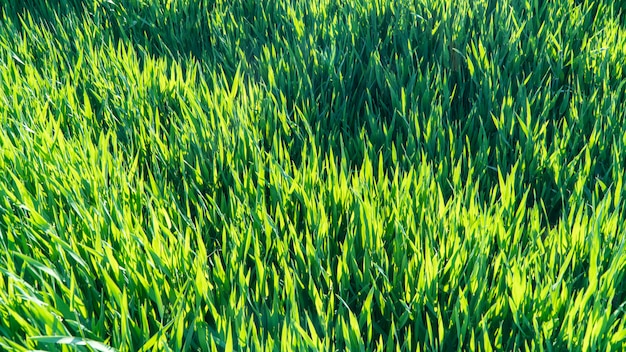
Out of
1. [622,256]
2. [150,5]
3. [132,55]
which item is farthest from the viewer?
[150,5]

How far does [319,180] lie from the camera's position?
130 centimetres

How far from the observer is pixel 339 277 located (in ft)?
3.56

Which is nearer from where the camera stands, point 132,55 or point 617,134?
point 617,134

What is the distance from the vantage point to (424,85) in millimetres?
1675

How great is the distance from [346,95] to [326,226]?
0.64 metres

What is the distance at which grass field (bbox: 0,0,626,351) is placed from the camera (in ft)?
3.29

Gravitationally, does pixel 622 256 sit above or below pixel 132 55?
below

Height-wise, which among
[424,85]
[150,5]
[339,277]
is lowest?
[339,277]

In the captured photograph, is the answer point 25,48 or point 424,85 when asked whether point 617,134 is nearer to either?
point 424,85

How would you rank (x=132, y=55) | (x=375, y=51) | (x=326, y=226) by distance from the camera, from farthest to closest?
(x=132, y=55), (x=375, y=51), (x=326, y=226)

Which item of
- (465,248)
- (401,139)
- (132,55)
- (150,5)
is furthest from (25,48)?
(465,248)

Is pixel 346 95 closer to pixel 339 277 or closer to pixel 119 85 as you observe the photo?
pixel 119 85

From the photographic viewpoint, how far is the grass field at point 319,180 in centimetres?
100

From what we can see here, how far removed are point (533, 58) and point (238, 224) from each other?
1.05 m
